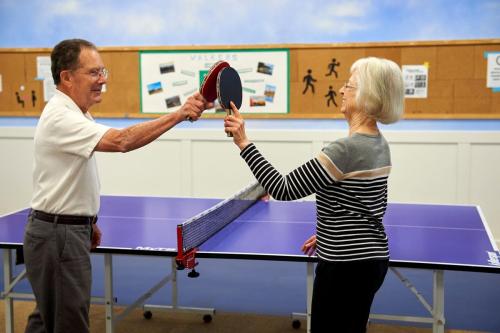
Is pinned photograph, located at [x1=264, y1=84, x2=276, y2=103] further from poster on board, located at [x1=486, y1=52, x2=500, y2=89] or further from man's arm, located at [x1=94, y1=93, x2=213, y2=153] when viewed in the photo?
man's arm, located at [x1=94, y1=93, x2=213, y2=153]

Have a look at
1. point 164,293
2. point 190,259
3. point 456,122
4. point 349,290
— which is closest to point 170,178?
point 164,293

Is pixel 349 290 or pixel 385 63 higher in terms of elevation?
pixel 385 63

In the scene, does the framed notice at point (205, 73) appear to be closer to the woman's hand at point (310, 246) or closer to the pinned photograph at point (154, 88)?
the pinned photograph at point (154, 88)

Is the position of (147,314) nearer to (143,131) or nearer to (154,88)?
(143,131)

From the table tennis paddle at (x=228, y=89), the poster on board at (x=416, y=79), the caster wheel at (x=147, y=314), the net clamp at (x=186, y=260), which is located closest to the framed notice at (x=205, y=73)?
the poster on board at (x=416, y=79)

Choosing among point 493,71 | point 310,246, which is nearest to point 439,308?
point 310,246

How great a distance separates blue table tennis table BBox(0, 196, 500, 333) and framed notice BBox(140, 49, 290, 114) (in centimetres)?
211

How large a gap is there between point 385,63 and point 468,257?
1.27m

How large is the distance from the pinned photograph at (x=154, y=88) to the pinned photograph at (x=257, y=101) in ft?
3.21

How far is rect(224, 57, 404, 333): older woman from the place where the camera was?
2203 millimetres

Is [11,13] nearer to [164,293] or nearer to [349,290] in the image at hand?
[164,293]

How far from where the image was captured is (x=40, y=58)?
6828mm

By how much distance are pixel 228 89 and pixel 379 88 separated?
24.3 inches

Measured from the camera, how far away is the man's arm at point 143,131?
2.57 m
